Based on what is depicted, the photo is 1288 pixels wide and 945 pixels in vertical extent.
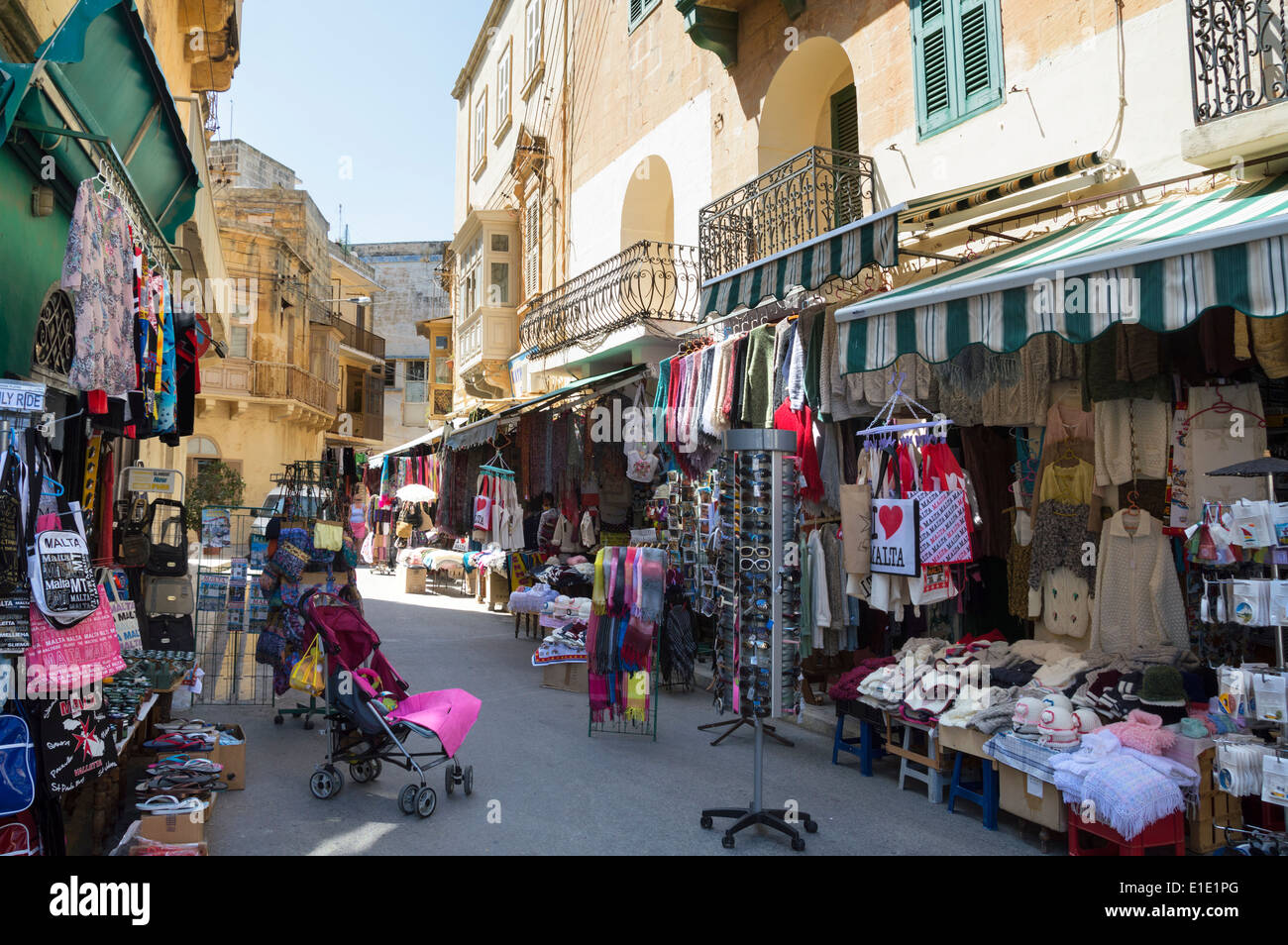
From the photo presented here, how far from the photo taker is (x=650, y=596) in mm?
7945

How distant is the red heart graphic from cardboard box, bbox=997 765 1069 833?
182 cm

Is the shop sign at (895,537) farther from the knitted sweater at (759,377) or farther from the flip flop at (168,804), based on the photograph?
the flip flop at (168,804)

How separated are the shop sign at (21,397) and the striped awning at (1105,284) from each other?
15.8ft

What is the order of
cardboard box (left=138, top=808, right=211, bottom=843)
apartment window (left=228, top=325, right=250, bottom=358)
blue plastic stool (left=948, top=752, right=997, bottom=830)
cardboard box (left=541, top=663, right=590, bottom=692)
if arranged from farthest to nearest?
apartment window (left=228, top=325, right=250, bottom=358)
cardboard box (left=541, top=663, right=590, bottom=692)
blue plastic stool (left=948, top=752, right=997, bottom=830)
cardboard box (left=138, top=808, right=211, bottom=843)

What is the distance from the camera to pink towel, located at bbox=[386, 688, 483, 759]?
19.8 feet

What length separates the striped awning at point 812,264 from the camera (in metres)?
6.97

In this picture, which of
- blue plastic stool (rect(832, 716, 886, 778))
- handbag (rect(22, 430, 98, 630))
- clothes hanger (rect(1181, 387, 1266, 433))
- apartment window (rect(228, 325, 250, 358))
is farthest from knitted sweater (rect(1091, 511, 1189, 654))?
apartment window (rect(228, 325, 250, 358))

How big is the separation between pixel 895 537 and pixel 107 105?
20.9 ft

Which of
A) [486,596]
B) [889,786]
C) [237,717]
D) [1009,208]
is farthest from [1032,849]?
[486,596]

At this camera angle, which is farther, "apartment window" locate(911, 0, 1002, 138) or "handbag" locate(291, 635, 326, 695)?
"apartment window" locate(911, 0, 1002, 138)

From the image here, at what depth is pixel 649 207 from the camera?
1516cm

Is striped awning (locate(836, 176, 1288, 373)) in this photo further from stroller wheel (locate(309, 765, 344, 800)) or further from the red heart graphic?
stroller wheel (locate(309, 765, 344, 800))

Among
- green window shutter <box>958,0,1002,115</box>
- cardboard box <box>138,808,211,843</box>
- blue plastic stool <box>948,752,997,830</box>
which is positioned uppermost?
green window shutter <box>958,0,1002,115</box>

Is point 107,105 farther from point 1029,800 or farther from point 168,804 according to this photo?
point 1029,800
